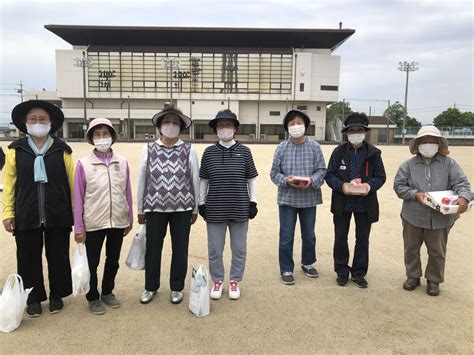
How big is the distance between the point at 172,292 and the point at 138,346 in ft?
2.91

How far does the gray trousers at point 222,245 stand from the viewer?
3895 mm

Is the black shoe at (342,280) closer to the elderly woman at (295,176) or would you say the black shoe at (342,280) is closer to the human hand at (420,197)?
the elderly woman at (295,176)

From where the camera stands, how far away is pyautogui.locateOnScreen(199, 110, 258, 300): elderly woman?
3791 mm

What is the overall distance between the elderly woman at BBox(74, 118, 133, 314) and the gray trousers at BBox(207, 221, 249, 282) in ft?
2.77

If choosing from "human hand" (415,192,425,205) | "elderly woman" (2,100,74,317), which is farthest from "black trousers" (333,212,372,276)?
"elderly woman" (2,100,74,317)

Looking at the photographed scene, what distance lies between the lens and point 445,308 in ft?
12.0

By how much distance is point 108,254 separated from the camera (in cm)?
368

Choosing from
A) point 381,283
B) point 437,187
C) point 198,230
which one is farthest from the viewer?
point 198,230

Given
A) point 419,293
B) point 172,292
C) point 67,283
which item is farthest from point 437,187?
point 67,283

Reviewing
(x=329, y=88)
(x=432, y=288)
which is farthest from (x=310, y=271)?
(x=329, y=88)

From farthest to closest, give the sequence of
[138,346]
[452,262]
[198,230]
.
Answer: [198,230] < [452,262] < [138,346]

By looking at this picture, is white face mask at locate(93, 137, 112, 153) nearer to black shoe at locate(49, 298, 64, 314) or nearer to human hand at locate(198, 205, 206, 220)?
human hand at locate(198, 205, 206, 220)

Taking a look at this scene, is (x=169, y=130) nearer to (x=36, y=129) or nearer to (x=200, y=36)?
(x=36, y=129)

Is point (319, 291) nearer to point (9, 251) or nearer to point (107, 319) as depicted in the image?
point (107, 319)
